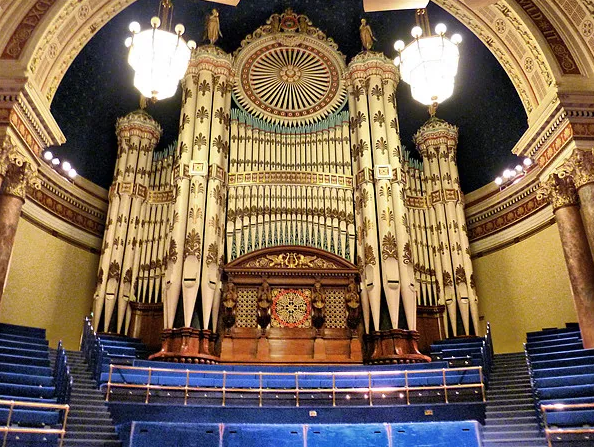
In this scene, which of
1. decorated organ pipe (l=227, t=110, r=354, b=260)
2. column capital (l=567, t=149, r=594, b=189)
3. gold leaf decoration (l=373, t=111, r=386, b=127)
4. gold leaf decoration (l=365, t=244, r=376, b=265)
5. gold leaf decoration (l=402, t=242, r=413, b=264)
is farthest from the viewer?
gold leaf decoration (l=373, t=111, r=386, b=127)

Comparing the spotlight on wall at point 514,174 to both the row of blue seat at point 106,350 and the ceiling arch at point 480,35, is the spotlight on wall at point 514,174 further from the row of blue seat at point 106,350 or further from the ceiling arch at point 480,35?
the row of blue seat at point 106,350

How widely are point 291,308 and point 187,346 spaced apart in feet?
9.75

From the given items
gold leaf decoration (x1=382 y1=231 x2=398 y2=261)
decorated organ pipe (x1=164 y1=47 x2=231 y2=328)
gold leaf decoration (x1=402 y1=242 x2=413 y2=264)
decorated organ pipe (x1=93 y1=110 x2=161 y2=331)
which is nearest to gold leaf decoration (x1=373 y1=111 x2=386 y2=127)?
gold leaf decoration (x1=382 y1=231 x2=398 y2=261)

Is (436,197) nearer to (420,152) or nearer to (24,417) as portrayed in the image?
(420,152)

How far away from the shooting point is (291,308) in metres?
A: 14.1

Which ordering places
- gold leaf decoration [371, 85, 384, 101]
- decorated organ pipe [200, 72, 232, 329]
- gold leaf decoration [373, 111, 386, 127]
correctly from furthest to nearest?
gold leaf decoration [371, 85, 384, 101]
gold leaf decoration [373, 111, 386, 127]
decorated organ pipe [200, 72, 232, 329]

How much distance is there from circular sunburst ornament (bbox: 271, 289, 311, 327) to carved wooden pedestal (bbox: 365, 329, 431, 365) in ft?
6.03

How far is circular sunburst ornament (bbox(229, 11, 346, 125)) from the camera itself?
56.4ft

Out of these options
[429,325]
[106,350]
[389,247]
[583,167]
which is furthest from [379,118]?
[106,350]

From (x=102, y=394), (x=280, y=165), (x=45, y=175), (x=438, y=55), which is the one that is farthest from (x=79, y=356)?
(x=438, y=55)

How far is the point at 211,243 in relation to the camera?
1405cm

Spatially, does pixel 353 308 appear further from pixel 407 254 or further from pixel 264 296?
pixel 264 296

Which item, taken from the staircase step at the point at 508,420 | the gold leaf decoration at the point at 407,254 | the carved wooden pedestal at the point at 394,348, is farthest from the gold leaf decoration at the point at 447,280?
the staircase step at the point at 508,420

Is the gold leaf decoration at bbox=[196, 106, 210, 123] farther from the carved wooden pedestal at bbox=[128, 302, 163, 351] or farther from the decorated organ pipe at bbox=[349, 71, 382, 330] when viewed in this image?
the carved wooden pedestal at bbox=[128, 302, 163, 351]
